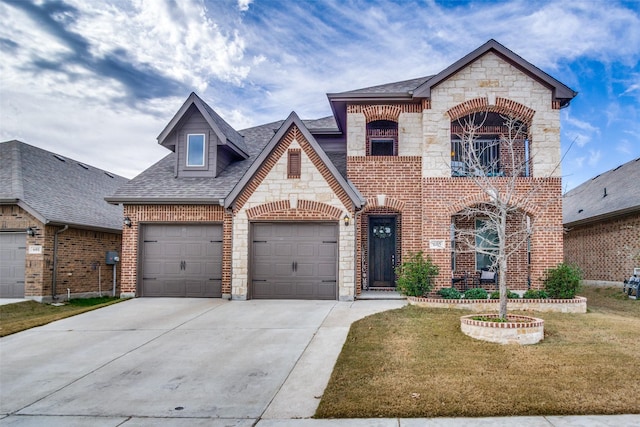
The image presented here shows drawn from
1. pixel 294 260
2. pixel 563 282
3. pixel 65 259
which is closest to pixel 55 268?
pixel 65 259

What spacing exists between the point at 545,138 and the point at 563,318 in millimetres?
5729

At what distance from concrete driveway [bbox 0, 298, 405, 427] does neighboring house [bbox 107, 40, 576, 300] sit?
199 centimetres

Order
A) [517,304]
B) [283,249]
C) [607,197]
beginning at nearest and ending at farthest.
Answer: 1. [517,304]
2. [283,249]
3. [607,197]

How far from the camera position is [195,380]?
696 cm

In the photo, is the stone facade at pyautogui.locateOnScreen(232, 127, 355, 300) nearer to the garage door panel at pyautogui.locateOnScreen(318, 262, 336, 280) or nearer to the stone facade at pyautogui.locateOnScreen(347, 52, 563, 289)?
the garage door panel at pyautogui.locateOnScreen(318, 262, 336, 280)

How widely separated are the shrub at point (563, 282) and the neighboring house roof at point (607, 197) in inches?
146

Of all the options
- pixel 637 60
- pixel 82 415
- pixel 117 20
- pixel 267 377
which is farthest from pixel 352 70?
pixel 82 415

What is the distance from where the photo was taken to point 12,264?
52.2 ft

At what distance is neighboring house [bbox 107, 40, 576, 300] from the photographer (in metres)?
13.8

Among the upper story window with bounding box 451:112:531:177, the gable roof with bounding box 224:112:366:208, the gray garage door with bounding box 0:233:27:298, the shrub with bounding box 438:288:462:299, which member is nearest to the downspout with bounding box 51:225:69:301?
the gray garage door with bounding box 0:233:27:298

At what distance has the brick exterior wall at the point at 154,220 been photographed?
575 inches

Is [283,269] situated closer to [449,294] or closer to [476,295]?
[449,294]

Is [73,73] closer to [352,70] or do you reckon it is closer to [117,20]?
[117,20]

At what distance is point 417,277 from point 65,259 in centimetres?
1230
